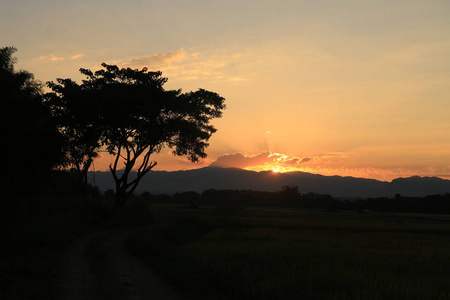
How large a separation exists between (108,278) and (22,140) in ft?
52.4

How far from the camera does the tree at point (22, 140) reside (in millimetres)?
25469

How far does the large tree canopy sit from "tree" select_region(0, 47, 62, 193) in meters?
10.4

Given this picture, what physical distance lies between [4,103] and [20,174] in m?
5.15

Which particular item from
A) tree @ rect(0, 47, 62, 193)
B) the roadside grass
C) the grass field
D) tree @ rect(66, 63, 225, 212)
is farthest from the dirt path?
tree @ rect(66, 63, 225, 212)

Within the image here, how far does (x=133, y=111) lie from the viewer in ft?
136

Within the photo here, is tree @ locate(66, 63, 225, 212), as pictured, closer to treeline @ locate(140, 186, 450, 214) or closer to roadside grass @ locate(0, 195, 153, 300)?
roadside grass @ locate(0, 195, 153, 300)

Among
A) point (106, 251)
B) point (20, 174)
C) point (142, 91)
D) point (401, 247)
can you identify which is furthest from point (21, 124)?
point (401, 247)

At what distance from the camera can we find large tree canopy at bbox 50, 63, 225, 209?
134 feet

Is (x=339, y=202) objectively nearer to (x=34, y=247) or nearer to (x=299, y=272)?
(x=299, y=272)

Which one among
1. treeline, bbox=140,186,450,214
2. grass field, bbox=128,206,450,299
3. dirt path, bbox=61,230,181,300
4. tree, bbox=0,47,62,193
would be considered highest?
tree, bbox=0,47,62,193

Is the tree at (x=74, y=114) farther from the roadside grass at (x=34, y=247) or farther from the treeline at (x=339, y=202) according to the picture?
the treeline at (x=339, y=202)

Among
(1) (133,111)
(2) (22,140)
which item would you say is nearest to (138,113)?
(1) (133,111)

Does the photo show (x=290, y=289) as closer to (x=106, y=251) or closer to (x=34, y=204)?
(x=106, y=251)

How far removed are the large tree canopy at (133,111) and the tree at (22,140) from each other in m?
10.4
